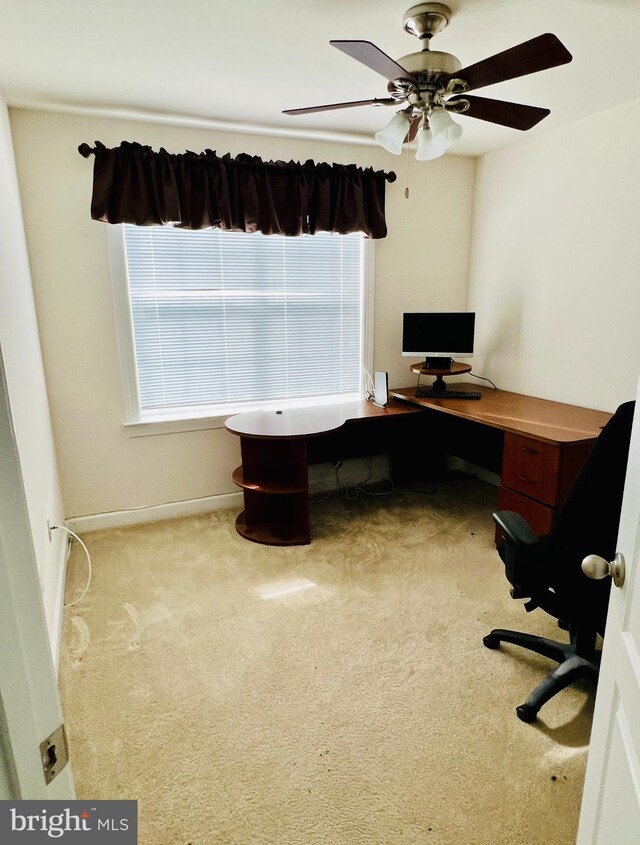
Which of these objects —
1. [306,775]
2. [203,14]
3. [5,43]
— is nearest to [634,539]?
[306,775]

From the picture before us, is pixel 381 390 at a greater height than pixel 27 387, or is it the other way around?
pixel 27 387

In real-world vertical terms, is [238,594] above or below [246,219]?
below

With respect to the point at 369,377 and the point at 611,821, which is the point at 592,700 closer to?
the point at 611,821

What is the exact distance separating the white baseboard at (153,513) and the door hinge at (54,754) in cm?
260

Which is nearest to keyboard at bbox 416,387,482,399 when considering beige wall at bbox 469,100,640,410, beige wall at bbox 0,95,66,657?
beige wall at bbox 469,100,640,410

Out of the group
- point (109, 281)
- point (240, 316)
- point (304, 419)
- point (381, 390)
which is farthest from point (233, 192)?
point (381, 390)

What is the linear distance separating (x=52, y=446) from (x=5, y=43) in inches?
74.4

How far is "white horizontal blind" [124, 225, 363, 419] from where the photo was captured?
115 inches

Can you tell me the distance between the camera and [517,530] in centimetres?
158

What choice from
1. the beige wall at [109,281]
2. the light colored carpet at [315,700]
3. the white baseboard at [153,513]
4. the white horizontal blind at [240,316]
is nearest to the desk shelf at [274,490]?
the light colored carpet at [315,700]

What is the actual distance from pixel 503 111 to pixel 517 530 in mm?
1666

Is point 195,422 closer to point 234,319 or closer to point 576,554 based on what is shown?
point 234,319

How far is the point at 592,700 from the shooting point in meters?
1.67

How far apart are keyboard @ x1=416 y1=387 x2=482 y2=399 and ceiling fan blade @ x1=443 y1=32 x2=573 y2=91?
1.85 meters
